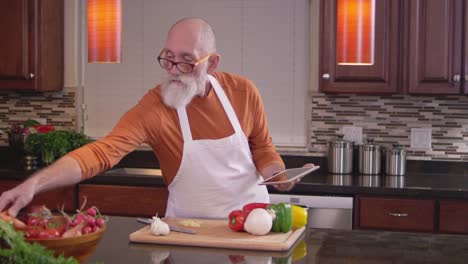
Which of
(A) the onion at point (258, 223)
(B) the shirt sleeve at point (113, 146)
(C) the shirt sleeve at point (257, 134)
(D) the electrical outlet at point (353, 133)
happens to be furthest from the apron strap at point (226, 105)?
(D) the electrical outlet at point (353, 133)

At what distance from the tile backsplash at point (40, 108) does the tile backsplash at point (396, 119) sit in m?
1.73

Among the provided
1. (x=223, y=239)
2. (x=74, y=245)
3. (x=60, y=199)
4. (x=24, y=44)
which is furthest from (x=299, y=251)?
(x=24, y=44)

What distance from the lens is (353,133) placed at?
4.71 meters

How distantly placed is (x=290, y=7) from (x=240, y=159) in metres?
1.92

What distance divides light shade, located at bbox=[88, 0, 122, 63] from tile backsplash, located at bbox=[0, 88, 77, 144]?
1.25 m

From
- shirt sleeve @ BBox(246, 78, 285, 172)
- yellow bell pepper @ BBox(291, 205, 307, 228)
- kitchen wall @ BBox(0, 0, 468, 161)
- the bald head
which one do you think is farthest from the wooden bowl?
kitchen wall @ BBox(0, 0, 468, 161)

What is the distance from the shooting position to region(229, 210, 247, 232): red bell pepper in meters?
2.46

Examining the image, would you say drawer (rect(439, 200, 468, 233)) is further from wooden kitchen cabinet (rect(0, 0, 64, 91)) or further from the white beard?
wooden kitchen cabinet (rect(0, 0, 64, 91))

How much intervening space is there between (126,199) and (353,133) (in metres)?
1.54

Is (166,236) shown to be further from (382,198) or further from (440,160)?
(440,160)

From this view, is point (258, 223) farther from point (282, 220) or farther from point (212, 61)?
point (212, 61)

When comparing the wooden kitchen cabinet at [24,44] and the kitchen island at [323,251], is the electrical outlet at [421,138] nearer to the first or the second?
the kitchen island at [323,251]

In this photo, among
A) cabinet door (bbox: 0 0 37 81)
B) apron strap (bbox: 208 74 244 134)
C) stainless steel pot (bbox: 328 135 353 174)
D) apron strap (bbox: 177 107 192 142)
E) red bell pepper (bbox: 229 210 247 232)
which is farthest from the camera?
cabinet door (bbox: 0 0 37 81)

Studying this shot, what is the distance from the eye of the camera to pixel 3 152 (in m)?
5.23
